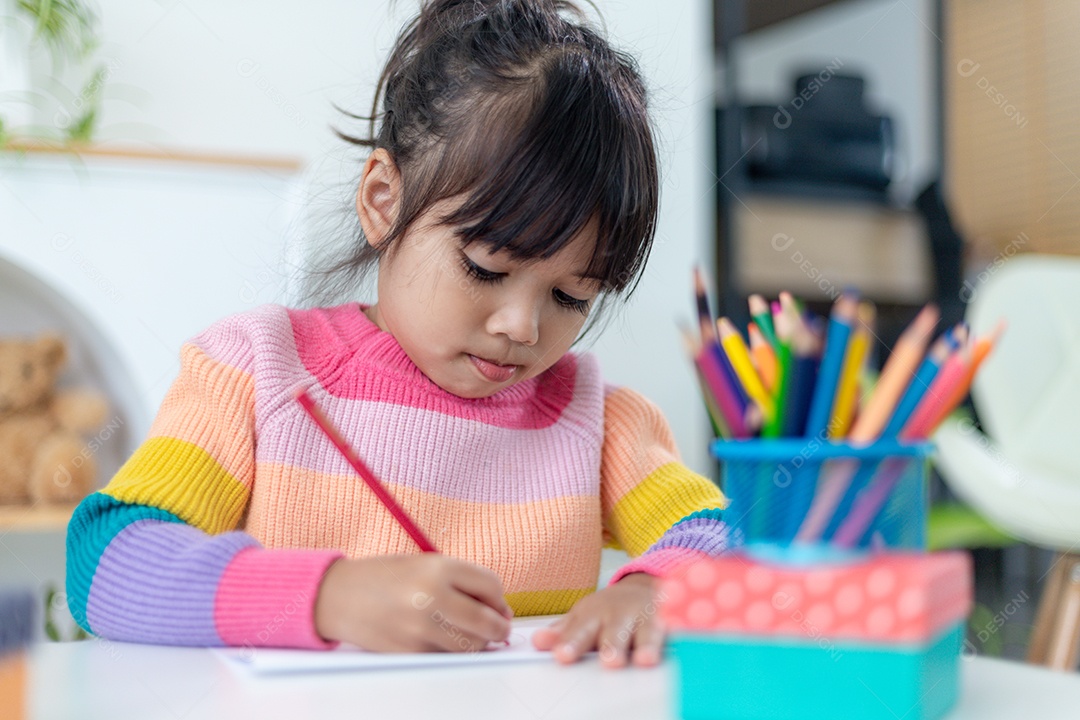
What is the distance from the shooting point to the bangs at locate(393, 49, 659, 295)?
0.73 metres

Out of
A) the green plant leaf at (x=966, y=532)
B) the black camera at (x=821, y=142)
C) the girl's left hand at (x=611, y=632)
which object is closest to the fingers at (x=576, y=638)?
the girl's left hand at (x=611, y=632)

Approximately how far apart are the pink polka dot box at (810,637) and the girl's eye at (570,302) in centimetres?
42

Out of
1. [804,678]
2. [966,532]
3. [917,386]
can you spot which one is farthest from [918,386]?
[966,532]

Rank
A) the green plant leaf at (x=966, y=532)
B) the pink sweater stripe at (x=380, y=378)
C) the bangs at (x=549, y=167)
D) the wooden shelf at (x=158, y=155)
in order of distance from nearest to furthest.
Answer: the bangs at (x=549, y=167), the pink sweater stripe at (x=380, y=378), the wooden shelf at (x=158, y=155), the green plant leaf at (x=966, y=532)

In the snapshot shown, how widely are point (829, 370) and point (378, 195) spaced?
1.86 feet

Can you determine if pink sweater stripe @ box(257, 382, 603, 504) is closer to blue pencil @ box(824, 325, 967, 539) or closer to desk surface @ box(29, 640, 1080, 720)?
desk surface @ box(29, 640, 1080, 720)

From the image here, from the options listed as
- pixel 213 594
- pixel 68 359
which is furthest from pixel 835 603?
pixel 68 359

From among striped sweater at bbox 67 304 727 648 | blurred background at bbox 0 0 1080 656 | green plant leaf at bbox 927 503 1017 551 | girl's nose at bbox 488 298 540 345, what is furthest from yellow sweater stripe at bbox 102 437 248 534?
green plant leaf at bbox 927 503 1017 551

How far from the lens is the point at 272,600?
0.54 metres

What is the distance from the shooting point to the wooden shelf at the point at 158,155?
4.60 ft

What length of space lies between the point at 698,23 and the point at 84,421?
1.15m

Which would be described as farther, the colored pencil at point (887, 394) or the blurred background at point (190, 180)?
the blurred background at point (190, 180)

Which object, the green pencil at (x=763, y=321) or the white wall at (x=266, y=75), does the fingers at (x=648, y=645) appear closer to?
the green pencil at (x=763, y=321)

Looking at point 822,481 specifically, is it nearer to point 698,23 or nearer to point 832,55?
point 698,23
